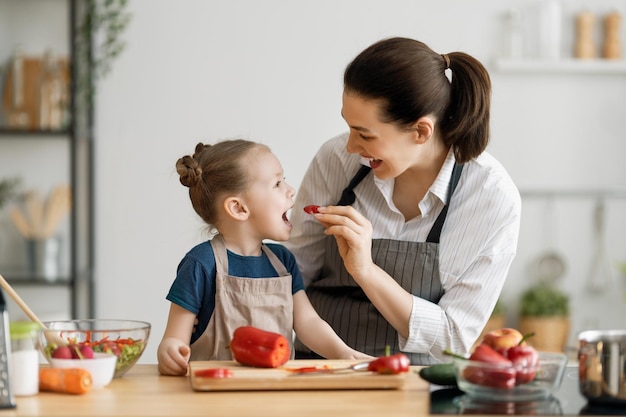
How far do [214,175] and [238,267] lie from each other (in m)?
0.23

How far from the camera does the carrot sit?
5.48 ft

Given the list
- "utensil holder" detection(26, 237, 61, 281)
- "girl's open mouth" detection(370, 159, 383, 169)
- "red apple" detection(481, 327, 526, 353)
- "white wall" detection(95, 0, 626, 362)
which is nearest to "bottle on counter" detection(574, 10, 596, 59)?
"white wall" detection(95, 0, 626, 362)

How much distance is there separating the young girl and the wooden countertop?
1.11 ft

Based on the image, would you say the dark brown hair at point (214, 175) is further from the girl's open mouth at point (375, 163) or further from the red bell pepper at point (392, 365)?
the red bell pepper at point (392, 365)

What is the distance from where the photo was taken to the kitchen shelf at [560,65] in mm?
4547

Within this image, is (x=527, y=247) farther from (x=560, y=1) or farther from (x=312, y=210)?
(x=312, y=210)

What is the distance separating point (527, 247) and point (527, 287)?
20 cm

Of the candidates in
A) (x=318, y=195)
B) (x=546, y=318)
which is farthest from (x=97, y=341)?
(x=546, y=318)

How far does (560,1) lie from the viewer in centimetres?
465

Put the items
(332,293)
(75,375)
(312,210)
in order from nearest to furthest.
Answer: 1. (75,375)
2. (312,210)
3. (332,293)

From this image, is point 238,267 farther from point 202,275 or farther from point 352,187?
point 352,187

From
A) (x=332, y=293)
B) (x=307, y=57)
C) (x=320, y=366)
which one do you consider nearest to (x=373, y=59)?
(x=332, y=293)

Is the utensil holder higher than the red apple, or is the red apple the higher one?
the red apple

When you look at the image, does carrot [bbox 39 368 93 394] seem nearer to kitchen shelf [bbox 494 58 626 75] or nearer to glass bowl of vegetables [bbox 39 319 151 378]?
glass bowl of vegetables [bbox 39 319 151 378]
